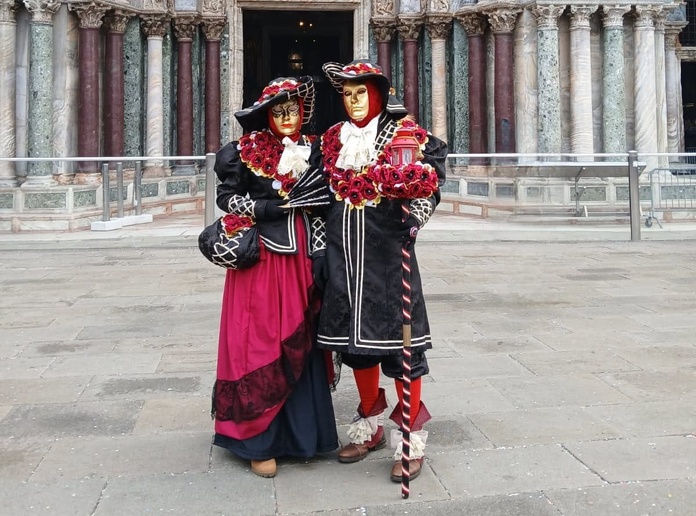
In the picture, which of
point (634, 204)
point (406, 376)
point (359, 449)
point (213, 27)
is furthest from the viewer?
point (213, 27)

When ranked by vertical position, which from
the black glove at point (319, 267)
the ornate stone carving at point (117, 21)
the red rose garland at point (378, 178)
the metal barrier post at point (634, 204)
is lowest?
the black glove at point (319, 267)

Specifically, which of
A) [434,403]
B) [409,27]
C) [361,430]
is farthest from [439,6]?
[361,430]

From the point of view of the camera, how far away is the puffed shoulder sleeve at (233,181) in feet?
11.8

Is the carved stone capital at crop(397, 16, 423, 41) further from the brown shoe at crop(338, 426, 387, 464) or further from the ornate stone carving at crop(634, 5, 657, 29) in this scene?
the brown shoe at crop(338, 426, 387, 464)

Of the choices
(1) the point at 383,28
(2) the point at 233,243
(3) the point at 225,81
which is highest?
(1) the point at 383,28

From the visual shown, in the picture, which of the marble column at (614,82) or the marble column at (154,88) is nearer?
the marble column at (614,82)

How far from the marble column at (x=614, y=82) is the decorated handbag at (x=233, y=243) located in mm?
13558

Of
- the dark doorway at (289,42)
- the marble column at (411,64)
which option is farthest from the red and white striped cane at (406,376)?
the dark doorway at (289,42)

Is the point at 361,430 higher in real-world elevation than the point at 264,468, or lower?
higher

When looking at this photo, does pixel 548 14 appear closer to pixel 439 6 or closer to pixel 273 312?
pixel 439 6

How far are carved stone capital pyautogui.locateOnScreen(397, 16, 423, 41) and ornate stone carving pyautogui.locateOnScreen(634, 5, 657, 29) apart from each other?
4.82 meters

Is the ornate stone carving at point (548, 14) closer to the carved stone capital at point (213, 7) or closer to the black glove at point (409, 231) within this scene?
the carved stone capital at point (213, 7)

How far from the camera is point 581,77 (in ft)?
50.9

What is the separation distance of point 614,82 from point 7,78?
11752mm
